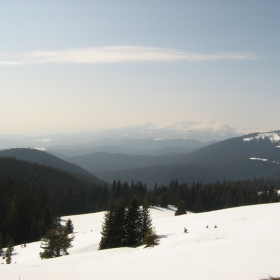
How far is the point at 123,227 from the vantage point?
30.2m

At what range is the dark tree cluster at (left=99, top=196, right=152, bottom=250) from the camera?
29219 millimetres

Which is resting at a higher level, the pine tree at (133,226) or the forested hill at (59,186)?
the pine tree at (133,226)

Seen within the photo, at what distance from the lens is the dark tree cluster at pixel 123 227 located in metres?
29.2

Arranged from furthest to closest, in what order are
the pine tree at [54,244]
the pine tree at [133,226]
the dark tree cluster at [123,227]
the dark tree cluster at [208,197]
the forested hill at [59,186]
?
the forested hill at [59,186], the dark tree cluster at [208,197], the pine tree at [133,226], the dark tree cluster at [123,227], the pine tree at [54,244]

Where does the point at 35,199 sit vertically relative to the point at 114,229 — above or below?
below

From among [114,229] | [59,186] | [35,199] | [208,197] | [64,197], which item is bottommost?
[64,197]

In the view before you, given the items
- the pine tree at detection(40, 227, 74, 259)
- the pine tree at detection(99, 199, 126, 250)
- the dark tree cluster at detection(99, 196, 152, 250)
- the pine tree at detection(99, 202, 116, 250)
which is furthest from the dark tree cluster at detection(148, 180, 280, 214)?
the pine tree at detection(40, 227, 74, 259)

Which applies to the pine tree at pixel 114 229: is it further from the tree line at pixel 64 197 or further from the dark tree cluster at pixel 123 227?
the tree line at pixel 64 197

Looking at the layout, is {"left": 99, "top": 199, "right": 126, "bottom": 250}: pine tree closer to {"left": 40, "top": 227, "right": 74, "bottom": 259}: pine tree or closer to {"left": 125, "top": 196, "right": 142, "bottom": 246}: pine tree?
{"left": 125, "top": 196, "right": 142, "bottom": 246}: pine tree

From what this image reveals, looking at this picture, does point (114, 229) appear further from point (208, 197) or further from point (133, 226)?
point (208, 197)

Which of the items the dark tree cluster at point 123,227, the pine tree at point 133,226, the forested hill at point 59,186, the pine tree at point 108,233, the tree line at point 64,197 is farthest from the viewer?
the forested hill at point 59,186

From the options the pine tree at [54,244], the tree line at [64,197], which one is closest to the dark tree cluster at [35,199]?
the tree line at [64,197]

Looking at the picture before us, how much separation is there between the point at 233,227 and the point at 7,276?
69.6 ft

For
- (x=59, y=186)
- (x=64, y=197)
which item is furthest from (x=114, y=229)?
(x=59, y=186)
